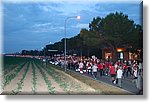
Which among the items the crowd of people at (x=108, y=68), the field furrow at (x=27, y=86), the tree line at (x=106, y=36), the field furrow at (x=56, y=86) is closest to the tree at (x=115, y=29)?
the tree line at (x=106, y=36)

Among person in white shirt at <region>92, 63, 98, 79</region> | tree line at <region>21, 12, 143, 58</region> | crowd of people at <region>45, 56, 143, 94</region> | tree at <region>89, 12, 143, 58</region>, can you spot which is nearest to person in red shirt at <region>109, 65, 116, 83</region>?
crowd of people at <region>45, 56, 143, 94</region>

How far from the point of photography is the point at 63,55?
45.3 feet

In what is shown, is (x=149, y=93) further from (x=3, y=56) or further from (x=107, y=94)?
(x=3, y=56)

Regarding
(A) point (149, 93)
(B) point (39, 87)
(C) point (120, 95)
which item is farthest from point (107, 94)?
(B) point (39, 87)

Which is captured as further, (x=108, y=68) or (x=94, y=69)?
(x=94, y=69)

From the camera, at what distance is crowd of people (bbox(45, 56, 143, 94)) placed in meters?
12.3

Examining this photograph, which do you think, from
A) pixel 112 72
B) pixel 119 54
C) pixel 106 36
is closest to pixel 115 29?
pixel 106 36

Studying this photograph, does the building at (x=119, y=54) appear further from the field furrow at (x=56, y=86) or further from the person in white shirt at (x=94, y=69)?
the person in white shirt at (x=94, y=69)

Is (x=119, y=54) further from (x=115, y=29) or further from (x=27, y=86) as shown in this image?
(x=27, y=86)

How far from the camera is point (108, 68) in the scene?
1485cm

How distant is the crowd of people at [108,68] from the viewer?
12.3 meters

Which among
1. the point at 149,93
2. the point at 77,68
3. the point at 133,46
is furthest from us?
the point at 77,68

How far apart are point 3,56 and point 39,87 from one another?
1200 mm

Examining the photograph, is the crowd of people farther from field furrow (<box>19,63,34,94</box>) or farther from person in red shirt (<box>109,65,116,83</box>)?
field furrow (<box>19,63,34,94</box>)
